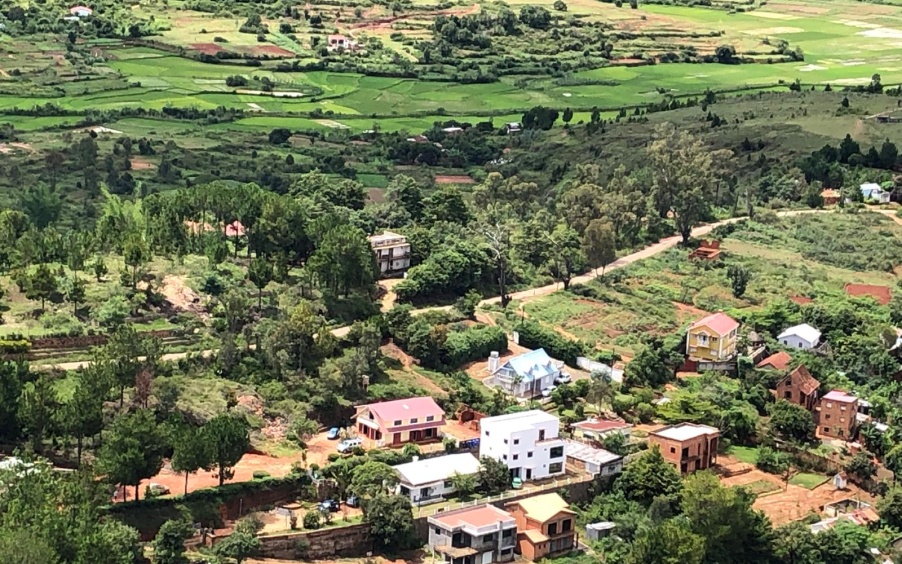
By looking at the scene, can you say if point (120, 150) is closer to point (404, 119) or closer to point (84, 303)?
point (404, 119)

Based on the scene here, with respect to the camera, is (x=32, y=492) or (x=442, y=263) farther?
(x=442, y=263)

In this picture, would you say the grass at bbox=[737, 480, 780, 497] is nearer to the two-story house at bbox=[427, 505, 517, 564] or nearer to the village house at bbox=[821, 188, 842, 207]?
the two-story house at bbox=[427, 505, 517, 564]

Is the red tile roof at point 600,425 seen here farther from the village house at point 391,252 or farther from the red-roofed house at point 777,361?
the village house at point 391,252

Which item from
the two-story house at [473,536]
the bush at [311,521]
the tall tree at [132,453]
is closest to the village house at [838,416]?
the two-story house at [473,536]

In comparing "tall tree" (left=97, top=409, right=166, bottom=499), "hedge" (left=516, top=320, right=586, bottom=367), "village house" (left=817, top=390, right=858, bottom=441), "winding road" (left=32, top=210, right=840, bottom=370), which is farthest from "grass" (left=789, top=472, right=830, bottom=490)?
"tall tree" (left=97, top=409, right=166, bottom=499)

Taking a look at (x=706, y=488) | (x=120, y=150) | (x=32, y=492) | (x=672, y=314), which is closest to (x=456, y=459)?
(x=706, y=488)

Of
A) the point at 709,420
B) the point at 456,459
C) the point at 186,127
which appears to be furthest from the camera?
the point at 186,127
